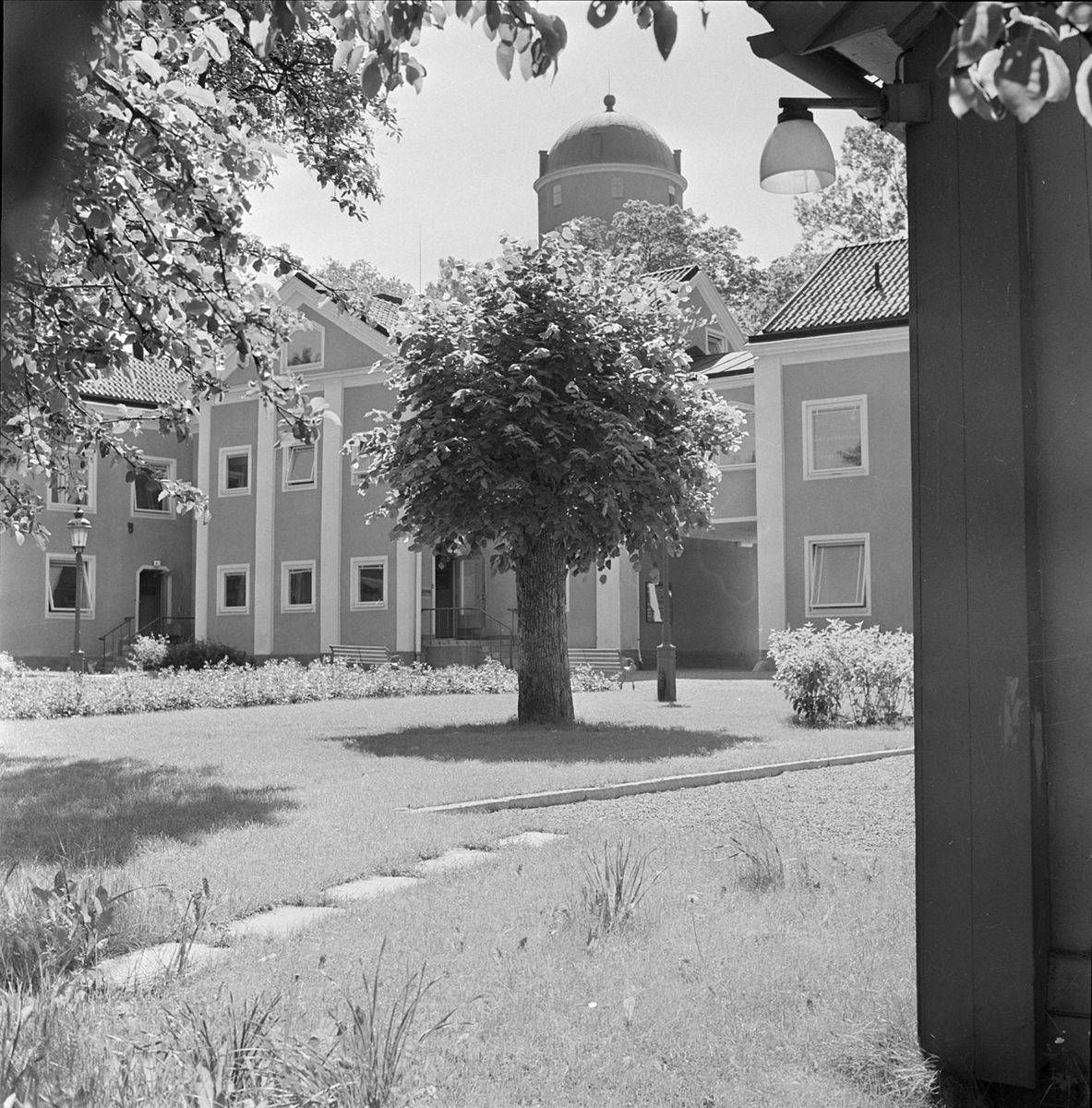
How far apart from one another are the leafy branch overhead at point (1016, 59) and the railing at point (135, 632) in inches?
1300

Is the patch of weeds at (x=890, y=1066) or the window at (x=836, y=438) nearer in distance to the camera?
the patch of weeds at (x=890, y=1066)

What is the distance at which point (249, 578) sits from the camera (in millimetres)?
34062

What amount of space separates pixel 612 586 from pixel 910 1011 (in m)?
26.8

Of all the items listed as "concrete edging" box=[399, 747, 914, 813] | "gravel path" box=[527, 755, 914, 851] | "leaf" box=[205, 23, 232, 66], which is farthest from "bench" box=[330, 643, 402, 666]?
"leaf" box=[205, 23, 232, 66]

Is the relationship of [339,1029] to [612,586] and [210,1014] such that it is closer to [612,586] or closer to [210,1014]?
[210,1014]

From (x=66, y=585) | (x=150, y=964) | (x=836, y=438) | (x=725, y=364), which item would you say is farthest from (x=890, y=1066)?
(x=66, y=585)

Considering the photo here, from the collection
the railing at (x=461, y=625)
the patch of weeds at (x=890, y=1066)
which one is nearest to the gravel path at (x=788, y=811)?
the patch of weeds at (x=890, y=1066)

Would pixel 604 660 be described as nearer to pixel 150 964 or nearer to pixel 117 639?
pixel 117 639

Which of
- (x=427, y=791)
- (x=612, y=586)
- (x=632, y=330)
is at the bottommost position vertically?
(x=427, y=791)

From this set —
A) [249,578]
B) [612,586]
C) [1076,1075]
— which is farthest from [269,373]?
[249,578]

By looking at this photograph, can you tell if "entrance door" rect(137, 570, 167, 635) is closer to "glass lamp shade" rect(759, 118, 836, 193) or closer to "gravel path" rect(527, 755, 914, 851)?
"gravel path" rect(527, 755, 914, 851)

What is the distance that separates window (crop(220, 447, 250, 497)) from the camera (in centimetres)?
3444

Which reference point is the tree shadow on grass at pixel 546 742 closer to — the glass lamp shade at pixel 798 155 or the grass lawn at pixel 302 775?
the grass lawn at pixel 302 775

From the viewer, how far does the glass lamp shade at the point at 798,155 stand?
4543 mm
